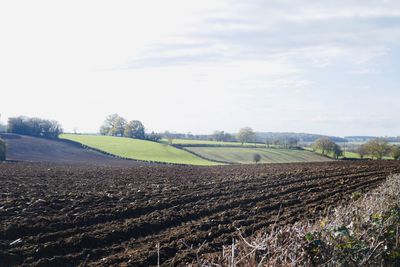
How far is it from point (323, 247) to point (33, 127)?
253 ft

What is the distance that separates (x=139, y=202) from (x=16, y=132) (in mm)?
66095

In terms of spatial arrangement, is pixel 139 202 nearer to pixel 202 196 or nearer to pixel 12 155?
pixel 202 196

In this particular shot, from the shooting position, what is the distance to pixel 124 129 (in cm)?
10219

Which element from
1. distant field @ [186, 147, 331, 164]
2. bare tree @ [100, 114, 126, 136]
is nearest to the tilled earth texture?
distant field @ [186, 147, 331, 164]

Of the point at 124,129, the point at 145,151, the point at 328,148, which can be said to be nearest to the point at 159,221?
the point at 145,151

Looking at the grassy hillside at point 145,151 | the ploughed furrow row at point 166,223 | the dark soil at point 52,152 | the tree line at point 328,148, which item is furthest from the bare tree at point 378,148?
the ploughed furrow row at point 166,223

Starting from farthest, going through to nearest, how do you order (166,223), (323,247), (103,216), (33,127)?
(33,127)
(103,216)
(166,223)
(323,247)

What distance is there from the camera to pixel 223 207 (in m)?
14.1

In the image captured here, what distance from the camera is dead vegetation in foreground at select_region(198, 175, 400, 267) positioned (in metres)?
3.80

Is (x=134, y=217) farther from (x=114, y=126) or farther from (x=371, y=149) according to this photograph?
(x=114, y=126)

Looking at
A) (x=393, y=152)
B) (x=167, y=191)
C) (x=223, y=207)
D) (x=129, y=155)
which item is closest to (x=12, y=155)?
(x=129, y=155)

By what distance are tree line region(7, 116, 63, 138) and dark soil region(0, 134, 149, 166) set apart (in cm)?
746

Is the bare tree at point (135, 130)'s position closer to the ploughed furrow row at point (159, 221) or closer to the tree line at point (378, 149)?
the tree line at point (378, 149)

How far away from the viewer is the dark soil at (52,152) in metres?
52.5
